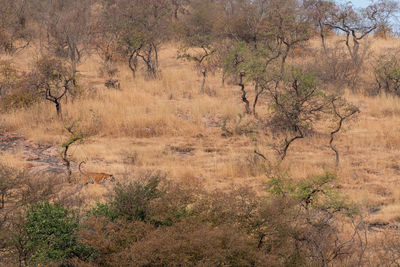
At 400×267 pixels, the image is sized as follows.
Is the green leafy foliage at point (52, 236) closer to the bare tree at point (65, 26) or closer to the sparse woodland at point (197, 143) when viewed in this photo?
the sparse woodland at point (197, 143)

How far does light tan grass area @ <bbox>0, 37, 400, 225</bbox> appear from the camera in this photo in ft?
29.8

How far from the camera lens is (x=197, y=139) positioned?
39.2ft

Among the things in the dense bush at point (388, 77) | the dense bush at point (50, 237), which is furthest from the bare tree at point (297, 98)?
the dense bush at point (50, 237)

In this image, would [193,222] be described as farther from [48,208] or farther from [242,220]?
[48,208]

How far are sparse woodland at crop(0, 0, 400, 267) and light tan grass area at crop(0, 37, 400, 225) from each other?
0.05 m

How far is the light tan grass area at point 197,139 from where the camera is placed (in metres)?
9.08

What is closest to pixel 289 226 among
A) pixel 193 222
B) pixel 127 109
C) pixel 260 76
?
pixel 193 222

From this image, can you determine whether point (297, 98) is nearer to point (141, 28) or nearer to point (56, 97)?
point (56, 97)

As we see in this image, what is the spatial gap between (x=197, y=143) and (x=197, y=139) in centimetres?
29

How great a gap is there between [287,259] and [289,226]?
1.30 ft

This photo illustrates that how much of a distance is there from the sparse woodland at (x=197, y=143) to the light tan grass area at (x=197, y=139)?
0.05 metres

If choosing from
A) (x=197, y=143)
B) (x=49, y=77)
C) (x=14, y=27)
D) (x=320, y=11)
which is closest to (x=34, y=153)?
(x=49, y=77)

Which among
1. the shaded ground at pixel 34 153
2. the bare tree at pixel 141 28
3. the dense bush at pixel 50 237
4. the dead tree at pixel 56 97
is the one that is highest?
the bare tree at pixel 141 28

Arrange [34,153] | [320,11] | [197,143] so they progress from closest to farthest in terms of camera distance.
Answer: [34,153] → [197,143] → [320,11]
